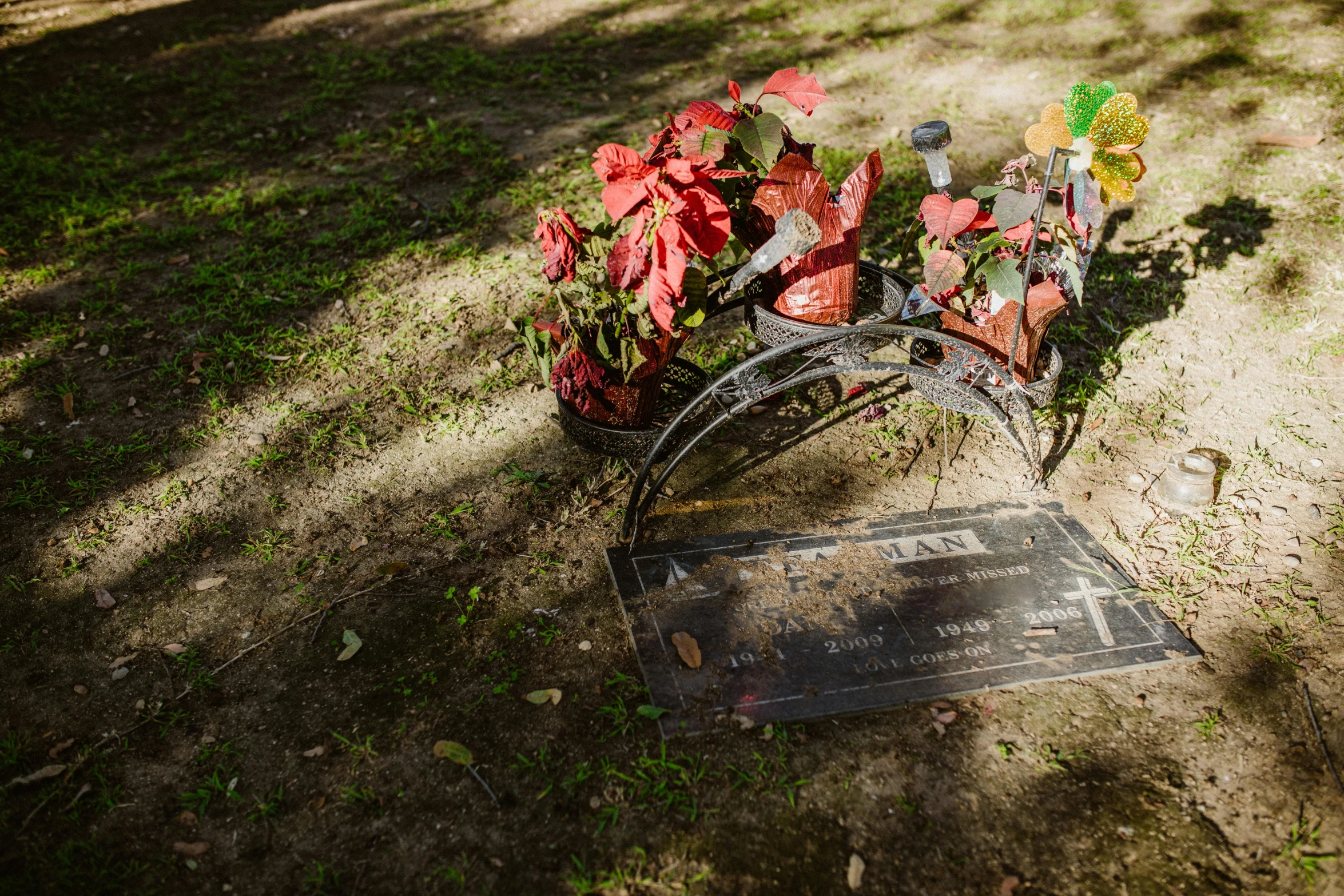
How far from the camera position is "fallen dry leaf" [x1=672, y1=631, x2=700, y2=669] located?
2.22 meters

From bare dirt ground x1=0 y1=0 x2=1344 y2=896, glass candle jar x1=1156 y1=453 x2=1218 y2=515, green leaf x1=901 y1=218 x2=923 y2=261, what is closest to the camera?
bare dirt ground x1=0 y1=0 x2=1344 y2=896

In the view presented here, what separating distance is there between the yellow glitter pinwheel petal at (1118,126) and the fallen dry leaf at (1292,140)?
147 inches

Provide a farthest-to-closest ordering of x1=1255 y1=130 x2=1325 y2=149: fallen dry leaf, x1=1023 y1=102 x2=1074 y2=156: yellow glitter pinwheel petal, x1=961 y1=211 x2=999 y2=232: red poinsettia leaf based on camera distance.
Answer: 1. x1=1255 y1=130 x2=1325 y2=149: fallen dry leaf
2. x1=961 y1=211 x2=999 y2=232: red poinsettia leaf
3. x1=1023 y1=102 x2=1074 y2=156: yellow glitter pinwheel petal

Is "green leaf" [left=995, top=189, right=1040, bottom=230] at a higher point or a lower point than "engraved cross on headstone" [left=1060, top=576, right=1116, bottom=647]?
higher

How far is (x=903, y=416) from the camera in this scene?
3.23 m

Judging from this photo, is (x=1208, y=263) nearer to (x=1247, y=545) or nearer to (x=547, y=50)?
(x=1247, y=545)

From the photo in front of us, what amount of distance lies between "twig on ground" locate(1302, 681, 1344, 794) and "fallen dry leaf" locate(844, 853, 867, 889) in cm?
135

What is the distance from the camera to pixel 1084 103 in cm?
208

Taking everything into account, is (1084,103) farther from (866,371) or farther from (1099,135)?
(866,371)

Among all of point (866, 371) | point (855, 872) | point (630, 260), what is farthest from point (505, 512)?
point (855, 872)

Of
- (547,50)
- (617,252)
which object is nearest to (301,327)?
(617,252)

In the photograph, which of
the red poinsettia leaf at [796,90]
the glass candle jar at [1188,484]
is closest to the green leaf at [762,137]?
the red poinsettia leaf at [796,90]

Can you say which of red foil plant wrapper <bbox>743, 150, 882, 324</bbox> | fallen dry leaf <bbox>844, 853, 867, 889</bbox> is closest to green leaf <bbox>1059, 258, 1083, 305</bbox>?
red foil plant wrapper <bbox>743, 150, 882, 324</bbox>

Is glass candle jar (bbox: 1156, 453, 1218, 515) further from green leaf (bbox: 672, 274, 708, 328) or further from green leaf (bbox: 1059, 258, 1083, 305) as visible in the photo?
green leaf (bbox: 672, 274, 708, 328)
